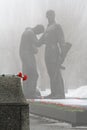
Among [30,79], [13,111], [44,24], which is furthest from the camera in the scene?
[44,24]

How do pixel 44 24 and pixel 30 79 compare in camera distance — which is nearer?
pixel 30 79

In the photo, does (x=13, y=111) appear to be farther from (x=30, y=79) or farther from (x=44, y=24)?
(x=44, y=24)

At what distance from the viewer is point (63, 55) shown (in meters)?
19.9

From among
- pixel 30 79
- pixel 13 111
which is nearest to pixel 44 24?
pixel 30 79

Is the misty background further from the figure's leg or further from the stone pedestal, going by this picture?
the stone pedestal

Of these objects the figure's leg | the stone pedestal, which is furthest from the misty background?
the stone pedestal

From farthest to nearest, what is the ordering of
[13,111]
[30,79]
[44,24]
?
[44,24], [30,79], [13,111]

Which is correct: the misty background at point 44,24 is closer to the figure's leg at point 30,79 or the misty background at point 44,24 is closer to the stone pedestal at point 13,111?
the figure's leg at point 30,79

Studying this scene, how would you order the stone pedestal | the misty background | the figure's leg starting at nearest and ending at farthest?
the stone pedestal
the figure's leg
the misty background

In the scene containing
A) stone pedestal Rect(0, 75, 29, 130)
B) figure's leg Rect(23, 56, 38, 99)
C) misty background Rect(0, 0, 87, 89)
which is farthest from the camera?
misty background Rect(0, 0, 87, 89)

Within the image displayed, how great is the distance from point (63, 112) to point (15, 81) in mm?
6821

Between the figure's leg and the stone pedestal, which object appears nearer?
the stone pedestal

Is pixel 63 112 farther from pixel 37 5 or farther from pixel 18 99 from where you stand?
pixel 37 5

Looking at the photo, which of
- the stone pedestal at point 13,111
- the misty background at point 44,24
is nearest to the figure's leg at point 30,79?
the misty background at point 44,24
